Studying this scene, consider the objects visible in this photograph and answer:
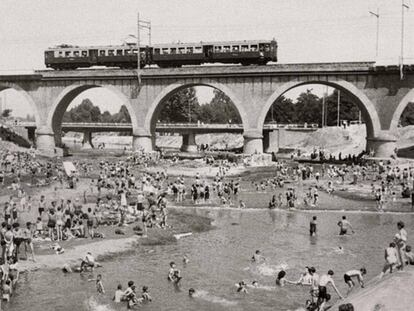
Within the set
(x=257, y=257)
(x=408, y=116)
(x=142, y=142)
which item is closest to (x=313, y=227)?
(x=257, y=257)

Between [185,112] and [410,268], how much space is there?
10008cm

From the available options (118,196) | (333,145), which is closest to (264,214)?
(118,196)

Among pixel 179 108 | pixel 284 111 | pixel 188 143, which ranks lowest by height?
pixel 188 143

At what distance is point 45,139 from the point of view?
63.4 m

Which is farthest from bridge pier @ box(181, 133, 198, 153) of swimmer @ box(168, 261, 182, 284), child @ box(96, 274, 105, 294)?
child @ box(96, 274, 105, 294)

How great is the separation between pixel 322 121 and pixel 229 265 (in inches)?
2931

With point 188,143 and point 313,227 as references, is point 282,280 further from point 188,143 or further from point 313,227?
point 188,143

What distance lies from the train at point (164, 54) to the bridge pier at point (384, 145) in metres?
12.7

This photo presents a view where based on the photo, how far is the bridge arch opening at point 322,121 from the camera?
51.8 meters

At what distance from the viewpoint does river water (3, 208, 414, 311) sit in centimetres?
1720

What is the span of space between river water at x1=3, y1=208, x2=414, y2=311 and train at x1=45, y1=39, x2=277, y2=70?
2551 cm

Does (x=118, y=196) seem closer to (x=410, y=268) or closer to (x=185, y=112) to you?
(x=410, y=268)

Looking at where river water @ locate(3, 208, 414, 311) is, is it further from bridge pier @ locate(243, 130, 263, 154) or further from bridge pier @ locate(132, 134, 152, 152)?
bridge pier @ locate(132, 134, 152, 152)

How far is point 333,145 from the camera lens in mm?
73188
